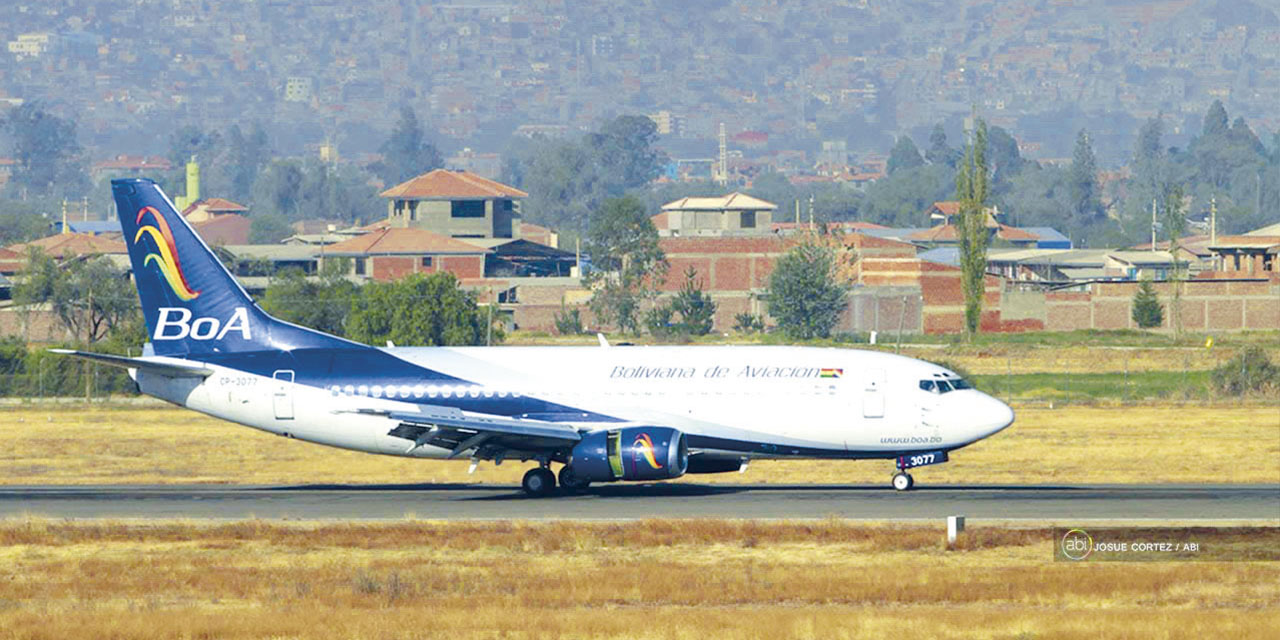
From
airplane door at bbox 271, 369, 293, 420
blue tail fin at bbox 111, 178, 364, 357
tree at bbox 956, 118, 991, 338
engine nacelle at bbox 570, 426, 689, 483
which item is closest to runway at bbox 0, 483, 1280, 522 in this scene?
engine nacelle at bbox 570, 426, 689, 483

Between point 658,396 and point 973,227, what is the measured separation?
3744 inches

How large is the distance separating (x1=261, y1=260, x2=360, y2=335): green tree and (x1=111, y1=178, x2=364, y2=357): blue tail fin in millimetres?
62701

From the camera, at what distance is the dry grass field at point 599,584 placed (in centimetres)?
3031

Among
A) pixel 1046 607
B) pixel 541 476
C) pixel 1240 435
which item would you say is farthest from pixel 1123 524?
pixel 1240 435

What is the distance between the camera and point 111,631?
99.2ft

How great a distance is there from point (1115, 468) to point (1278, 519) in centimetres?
1597

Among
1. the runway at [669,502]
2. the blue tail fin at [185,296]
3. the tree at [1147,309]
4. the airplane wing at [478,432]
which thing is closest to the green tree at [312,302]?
the tree at [1147,309]

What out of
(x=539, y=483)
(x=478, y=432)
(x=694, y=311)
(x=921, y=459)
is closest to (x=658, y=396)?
(x=539, y=483)

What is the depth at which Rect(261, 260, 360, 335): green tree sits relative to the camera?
391 feet

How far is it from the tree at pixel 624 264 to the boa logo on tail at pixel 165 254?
10553 centimetres

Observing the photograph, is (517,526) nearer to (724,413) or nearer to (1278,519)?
(724,413)

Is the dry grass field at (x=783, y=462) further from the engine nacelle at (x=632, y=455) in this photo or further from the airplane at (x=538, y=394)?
the engine nacelle at (x=632, y=455)

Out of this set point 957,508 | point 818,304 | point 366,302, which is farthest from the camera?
point 818,304

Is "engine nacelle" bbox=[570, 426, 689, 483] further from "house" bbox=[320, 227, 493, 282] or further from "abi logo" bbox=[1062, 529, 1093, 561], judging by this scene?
"house" bbox=[320, 227, 493, 282]
